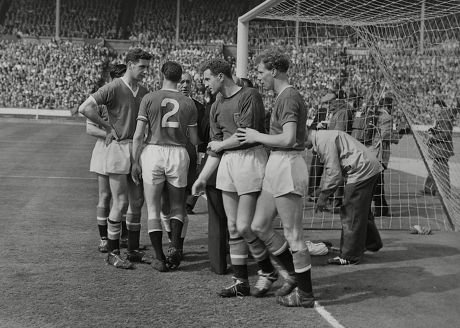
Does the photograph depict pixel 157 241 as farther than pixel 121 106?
No

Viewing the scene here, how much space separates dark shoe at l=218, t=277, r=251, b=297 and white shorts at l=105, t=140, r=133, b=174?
1.76 meters

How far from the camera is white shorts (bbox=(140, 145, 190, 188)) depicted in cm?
644

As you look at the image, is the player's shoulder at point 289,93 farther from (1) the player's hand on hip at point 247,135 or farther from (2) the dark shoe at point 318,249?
(2) the dark shoe at point 318,249

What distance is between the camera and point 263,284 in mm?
5781

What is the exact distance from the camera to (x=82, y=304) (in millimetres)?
5367

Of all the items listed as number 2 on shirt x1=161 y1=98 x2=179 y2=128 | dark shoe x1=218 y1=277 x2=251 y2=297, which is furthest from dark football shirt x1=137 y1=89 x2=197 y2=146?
dark shoe x1=218 y1=277 x2=251 y2=297

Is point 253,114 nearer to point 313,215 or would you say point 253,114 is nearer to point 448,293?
point 448,293

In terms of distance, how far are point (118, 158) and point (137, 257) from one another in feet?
3.43

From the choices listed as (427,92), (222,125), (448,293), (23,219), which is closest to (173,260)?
(222,125)

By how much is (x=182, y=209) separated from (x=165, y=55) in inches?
1399

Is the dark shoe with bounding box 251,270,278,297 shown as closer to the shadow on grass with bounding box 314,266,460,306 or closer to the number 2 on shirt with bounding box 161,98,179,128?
the shadow on grass with bounding box 314,266,460,306

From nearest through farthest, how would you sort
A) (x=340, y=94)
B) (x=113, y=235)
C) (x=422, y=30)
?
(x=113, y=235), (x=340, y=94), (x=422, y=30)

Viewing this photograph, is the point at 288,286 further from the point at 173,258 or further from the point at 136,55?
the point at 136,55

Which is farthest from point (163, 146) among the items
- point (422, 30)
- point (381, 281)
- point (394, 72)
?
point (422, 30)
